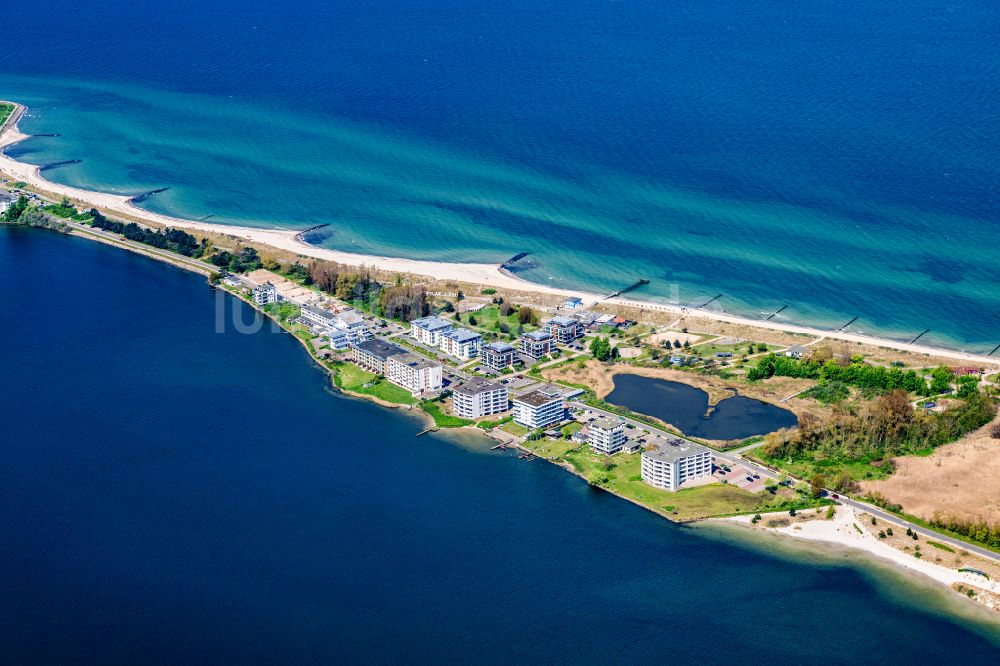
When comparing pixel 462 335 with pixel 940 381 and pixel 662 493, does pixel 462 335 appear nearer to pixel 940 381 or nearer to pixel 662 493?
pixel 662 493

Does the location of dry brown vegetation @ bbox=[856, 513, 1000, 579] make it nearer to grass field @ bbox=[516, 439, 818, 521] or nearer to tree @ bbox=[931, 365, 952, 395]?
grass field @ bbox=[516, 439, 818, 521]

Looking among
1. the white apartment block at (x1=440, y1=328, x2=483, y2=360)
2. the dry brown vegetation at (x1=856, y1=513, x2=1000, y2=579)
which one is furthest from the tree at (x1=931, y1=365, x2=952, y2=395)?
the white apartment block at (x1=440, y1=328, x2=483, y2=360)

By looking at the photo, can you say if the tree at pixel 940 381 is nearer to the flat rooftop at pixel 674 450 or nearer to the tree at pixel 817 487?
the tree at pixel 817 487

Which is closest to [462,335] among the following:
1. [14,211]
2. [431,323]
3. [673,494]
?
[431,323]

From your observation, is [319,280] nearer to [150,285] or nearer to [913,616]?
[150,285]

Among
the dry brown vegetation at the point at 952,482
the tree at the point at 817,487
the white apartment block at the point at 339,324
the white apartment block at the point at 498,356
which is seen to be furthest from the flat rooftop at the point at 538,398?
the dry brown vegetation at the point at 952,482

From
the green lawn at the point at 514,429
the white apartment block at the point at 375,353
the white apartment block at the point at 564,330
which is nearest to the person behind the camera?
the green lawn at the point at 514,429
